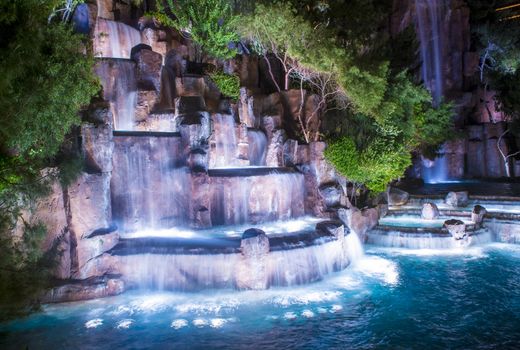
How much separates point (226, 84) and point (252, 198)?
812cm

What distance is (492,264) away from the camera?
15.0 meters

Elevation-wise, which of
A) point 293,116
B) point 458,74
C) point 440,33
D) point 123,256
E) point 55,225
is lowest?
point 123,256

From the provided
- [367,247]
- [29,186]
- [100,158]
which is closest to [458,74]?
[367,247]

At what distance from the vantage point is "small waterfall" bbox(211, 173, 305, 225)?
52.6ft

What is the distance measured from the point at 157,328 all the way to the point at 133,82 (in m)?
12.8

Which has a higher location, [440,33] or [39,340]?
[440,33]

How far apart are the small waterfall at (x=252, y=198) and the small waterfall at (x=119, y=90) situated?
18.6ft

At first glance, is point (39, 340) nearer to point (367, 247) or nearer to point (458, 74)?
point (367, 247)

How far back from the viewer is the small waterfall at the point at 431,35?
42.1 m

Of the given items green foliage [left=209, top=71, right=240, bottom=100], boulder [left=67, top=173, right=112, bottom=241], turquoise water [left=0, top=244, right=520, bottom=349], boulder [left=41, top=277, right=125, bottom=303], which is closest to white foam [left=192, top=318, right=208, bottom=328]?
turquoise water [left=0, top=244, right=520, bottom=349]

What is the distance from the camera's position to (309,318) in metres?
10.3

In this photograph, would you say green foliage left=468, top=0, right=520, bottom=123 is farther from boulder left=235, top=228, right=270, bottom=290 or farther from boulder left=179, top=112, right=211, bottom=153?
boulder left=235, top=228, right=270, bottom=290

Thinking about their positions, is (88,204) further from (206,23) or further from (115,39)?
(206,23)

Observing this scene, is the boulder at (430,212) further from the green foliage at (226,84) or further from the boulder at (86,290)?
the boulder at (86,290)
